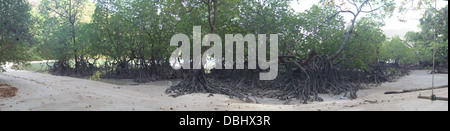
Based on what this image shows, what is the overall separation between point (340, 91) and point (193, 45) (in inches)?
258

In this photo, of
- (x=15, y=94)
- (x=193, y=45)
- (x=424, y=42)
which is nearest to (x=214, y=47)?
(x=193, y=45)

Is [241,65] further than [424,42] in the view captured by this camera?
No

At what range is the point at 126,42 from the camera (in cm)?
1573

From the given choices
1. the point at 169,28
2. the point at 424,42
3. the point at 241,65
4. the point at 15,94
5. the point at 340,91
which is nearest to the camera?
the point at 15,94

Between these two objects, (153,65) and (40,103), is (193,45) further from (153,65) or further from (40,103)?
(40,103)

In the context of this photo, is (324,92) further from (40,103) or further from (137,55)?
(137,55)

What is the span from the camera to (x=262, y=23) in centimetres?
1205

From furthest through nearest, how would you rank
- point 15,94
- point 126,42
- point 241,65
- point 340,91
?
1. point 126,42
2. point 241,65
3. point 340,91
4. point 15,94

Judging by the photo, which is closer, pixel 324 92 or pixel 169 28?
pixel 324 92

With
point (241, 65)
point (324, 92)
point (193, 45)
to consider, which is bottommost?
point (324, 92)

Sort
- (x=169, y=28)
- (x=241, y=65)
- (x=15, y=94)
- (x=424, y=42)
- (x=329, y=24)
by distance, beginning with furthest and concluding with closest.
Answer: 1. (x=424, y=42)
2. (x=169, y=28)
3. (x=241, y=65)
4. (x=329, y=24)
5. (x=15, y=94)

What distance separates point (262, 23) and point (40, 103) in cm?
Answer: 841

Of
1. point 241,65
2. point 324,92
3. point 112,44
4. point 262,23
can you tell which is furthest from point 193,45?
point 324,92

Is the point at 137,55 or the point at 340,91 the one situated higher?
the point at 137,55
